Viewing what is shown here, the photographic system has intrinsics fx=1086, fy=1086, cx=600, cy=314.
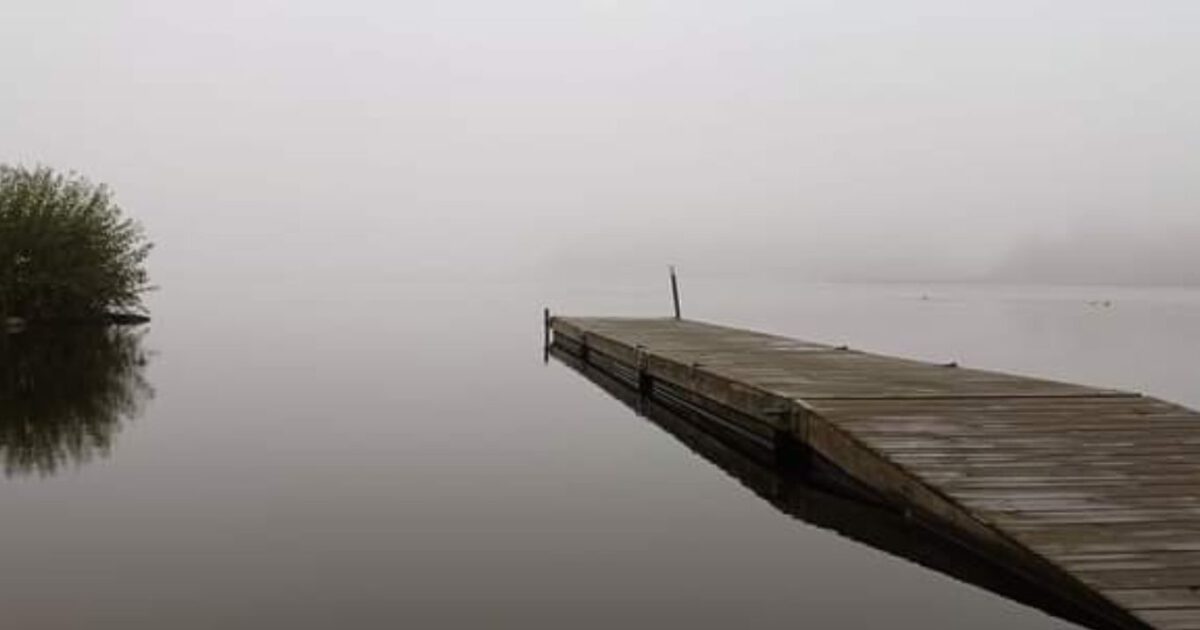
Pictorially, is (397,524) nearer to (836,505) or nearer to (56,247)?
(836,505)

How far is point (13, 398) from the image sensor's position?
74.1 feet

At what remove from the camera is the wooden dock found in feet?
24.2

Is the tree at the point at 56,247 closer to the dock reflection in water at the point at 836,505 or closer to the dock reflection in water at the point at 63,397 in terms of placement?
the dock reflection in water at the point at 63,397

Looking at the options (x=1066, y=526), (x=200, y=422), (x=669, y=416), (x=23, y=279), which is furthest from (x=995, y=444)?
(x=23, y=279)

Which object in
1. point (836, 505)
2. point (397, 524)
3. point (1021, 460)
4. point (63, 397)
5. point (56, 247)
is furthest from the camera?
point (56, 247)

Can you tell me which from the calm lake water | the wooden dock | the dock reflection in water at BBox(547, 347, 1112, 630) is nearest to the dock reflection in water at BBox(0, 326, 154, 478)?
the calm lake water

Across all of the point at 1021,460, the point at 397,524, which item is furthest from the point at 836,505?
the point at 397,524

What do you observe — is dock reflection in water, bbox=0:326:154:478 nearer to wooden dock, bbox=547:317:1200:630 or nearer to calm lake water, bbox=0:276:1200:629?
calm lake water, bbox=0:276:1200:629

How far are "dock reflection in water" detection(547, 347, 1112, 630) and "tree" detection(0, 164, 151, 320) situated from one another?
34.6 metres

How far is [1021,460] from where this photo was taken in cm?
1023

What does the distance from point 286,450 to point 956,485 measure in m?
11.1

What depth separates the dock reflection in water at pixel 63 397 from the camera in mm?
16281

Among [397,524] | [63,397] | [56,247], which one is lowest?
[397,524]

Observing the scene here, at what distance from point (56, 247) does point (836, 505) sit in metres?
42.0
